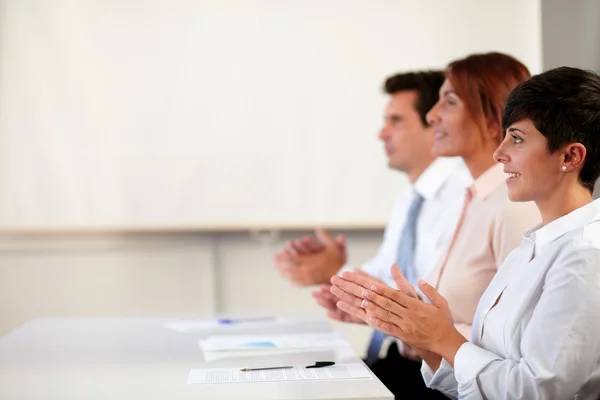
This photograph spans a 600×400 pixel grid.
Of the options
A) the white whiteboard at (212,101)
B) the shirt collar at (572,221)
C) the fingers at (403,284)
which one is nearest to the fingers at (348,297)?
the fingers at (403,284)

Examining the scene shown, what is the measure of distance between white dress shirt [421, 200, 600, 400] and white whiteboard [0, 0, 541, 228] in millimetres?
2153

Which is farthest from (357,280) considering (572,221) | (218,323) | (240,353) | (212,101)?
(212,101)

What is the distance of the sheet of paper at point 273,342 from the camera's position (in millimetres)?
2062

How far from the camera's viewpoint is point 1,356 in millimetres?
2010

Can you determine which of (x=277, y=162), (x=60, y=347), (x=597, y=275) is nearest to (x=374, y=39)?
(x=277, y=162)

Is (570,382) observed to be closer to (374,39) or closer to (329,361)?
(329,361)

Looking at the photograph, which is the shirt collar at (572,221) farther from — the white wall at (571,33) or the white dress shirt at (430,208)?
the white wall at (571,33)

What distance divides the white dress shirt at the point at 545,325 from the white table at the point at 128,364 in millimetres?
235

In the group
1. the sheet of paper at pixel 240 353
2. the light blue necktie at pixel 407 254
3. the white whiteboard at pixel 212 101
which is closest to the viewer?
the sheet of paper at pixel 240 353

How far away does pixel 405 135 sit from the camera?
3.24m

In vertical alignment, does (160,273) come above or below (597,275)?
below

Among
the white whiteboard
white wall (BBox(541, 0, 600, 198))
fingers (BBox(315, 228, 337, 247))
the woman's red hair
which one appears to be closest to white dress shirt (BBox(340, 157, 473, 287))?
fingers (BBox(315, 228, 337, 247))

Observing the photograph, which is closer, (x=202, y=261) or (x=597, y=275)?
(x=597, y=275)

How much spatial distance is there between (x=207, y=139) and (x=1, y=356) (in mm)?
1908
